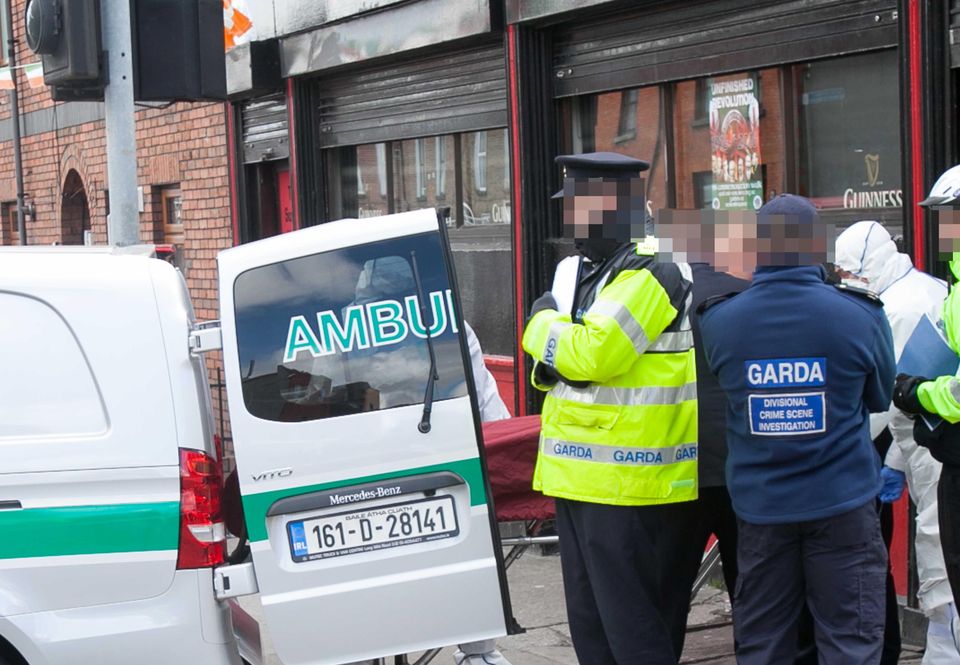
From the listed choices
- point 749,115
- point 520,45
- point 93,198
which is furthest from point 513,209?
point 93,198

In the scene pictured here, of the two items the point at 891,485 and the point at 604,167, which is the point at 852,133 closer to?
the point at 891,485

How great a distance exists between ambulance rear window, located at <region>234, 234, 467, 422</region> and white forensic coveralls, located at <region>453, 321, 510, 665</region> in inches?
9.0

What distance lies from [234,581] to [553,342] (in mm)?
1241

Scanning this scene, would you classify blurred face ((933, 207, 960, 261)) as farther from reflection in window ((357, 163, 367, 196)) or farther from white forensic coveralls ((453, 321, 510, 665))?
reflection in window ((357, 163, 367, 196))

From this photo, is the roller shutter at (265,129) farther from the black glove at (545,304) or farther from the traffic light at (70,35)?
the black glove at (545,304)

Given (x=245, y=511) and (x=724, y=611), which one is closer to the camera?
(x=245, y=511)

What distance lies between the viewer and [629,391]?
14.2 ft

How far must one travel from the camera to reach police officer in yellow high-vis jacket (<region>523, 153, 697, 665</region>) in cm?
427

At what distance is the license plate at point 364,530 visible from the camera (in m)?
4.27

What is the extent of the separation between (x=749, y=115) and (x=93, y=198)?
8.66 metres

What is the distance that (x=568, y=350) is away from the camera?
13.9 feet

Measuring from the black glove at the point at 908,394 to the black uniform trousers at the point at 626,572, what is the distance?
31.3 inches

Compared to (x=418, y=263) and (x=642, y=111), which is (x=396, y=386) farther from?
(x=642, y=111)

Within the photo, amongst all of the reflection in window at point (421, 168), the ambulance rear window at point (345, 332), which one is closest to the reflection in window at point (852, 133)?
the ambulance rear window at point (345, 332)
